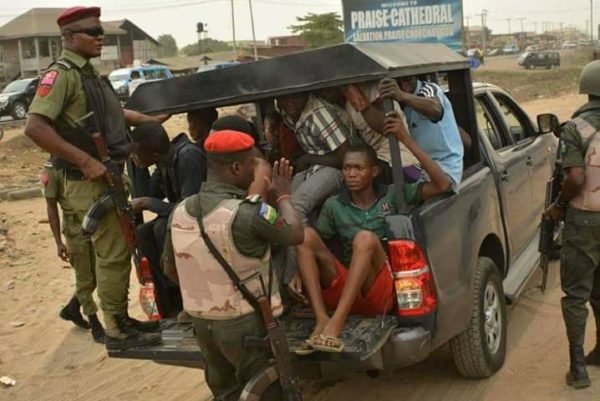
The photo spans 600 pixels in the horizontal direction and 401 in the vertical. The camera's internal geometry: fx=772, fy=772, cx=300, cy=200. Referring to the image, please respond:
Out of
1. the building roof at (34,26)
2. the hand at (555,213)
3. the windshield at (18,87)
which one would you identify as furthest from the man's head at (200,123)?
the building roof at (34,26)

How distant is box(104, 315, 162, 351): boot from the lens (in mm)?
3965

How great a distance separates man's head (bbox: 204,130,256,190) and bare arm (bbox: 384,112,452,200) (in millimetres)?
789

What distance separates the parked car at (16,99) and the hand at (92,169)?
79.0ft

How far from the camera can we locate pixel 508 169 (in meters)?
5.23

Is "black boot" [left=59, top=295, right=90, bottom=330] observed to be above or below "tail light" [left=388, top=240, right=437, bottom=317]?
below

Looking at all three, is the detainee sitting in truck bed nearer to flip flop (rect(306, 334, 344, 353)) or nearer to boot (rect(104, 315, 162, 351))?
flip flop (rect(306, 334, 344, 353))

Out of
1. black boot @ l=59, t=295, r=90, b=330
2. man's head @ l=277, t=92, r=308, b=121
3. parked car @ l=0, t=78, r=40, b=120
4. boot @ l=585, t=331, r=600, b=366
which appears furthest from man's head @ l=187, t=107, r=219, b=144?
parked car @ l=0, t=78, r=40, b=120

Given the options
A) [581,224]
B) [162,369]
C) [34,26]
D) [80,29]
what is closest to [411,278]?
[581,224]

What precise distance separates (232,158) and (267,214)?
28cm

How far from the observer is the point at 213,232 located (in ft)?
10.2

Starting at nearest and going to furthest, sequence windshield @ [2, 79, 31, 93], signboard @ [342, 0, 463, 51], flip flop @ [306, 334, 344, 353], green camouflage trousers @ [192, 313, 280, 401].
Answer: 1. green camouflage trousers @ [192, 313, 280, 401]
2. flip flop @ [306, 334, 344, 353]
3. signboard @ [342, 0, 463, 51]
4. windshield @ [2, 79, 31, 93]

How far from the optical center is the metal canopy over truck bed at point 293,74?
11.9 ft

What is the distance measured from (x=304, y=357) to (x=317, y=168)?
1293 mm

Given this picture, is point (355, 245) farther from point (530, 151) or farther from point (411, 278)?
point (530, 151)
